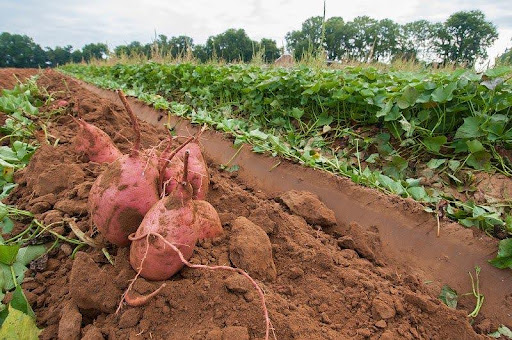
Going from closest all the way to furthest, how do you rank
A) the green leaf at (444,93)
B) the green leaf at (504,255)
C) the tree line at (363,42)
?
the green leaf at (504,255) → the green leaf at (444,93) → the tree line at (363,42)

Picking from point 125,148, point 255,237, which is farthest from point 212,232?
point 125,148

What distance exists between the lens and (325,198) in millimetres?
2453

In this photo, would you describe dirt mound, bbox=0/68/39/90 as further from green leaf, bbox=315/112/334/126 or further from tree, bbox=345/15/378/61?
tree, bbox=345/15/378/61

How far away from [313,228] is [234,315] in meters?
0.97

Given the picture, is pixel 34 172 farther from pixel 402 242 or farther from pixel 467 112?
pixel 467 112

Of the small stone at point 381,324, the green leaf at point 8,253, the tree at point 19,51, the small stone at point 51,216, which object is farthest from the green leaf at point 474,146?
the tree at point 19,51

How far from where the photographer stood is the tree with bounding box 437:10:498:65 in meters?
19.9

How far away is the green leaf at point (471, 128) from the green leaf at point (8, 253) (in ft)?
9.69

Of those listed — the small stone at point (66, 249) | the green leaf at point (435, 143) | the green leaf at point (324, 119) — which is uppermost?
the green leaf at point (324, 119)

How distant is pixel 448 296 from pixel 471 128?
4.76ft

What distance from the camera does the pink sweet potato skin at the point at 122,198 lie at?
143 centimetres

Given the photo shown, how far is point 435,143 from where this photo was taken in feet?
8.95

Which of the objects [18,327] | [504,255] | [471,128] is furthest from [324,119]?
[18,327]

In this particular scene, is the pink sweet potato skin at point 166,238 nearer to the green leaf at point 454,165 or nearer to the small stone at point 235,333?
the small stone at point 235,333
